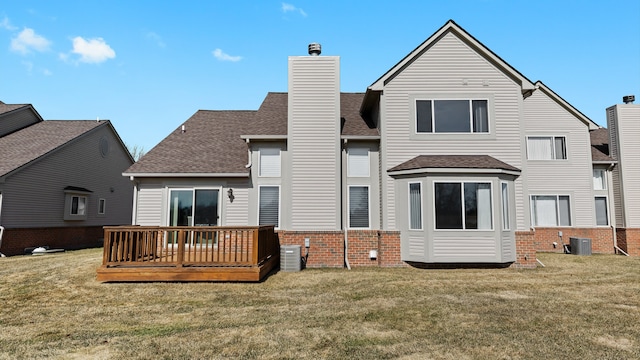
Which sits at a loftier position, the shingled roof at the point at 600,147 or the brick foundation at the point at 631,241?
the shingled roof at the point at 600,147

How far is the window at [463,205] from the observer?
11.2 metres

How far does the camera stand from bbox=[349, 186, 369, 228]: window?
12.8 m

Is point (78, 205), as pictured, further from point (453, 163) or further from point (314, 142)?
point (453, 163)

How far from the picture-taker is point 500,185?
1142 cm

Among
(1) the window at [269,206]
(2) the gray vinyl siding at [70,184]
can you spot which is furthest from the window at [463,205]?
(2) the gray vinyl siding at [70,184]

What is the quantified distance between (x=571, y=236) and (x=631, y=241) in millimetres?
2760

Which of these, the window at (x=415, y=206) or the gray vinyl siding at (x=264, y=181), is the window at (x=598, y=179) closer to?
the window at (x=415, y=206)

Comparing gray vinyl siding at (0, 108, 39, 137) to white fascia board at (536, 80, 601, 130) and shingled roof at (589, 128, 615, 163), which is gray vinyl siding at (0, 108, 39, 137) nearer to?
white fascia board at (536, 80, 601, 130)

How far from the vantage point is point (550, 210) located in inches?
642

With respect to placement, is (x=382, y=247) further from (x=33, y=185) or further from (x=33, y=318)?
(x=33, y=185)

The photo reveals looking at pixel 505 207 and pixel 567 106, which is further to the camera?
pixel 567 106

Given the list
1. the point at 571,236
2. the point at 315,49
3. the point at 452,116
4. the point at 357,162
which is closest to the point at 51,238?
the point at 357,162

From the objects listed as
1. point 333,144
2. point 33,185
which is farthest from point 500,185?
point 33,185

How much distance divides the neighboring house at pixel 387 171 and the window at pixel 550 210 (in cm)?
458
